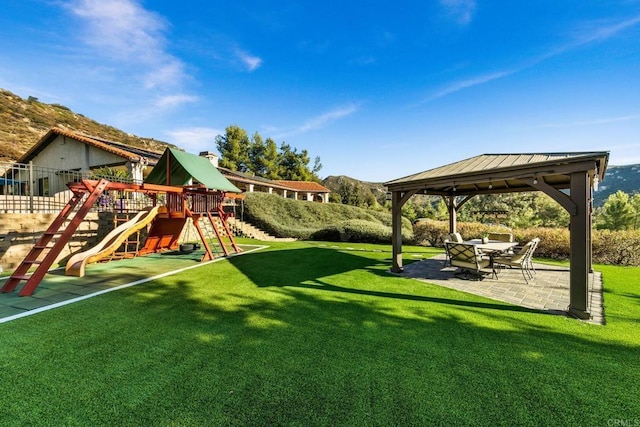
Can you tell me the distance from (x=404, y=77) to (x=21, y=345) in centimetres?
1752

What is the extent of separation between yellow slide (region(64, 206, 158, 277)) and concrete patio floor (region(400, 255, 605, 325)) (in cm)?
830

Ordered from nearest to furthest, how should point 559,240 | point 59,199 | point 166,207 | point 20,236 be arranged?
point 20,236 < point 166,207 < point 559,240 < point 59,199

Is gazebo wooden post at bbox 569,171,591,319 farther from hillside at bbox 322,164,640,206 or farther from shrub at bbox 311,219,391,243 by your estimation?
hillside at bbox 322,164,640,206

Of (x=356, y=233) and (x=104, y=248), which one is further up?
(x=104, y=248)

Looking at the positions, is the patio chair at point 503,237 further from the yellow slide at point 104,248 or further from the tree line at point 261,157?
the tree line at point 261,157

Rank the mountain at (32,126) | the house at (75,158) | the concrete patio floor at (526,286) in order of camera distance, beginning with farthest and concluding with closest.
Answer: the mountain at (32,126)
the house at (75,158)
the concrete patio floor at (526,286)

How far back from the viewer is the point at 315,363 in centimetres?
313

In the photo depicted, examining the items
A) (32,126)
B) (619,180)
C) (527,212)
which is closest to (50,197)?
(32,126)

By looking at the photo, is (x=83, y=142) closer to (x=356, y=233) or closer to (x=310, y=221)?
(x=310, y=221)

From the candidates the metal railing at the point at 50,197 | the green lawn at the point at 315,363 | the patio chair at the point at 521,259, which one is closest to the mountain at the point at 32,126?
the metal railing at the point at 50,197

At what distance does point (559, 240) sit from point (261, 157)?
4036 centimetres

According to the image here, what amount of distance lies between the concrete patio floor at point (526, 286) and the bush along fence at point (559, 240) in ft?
9.92

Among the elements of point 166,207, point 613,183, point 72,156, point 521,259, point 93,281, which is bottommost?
point 93,281

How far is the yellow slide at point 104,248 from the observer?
22.9 ft
